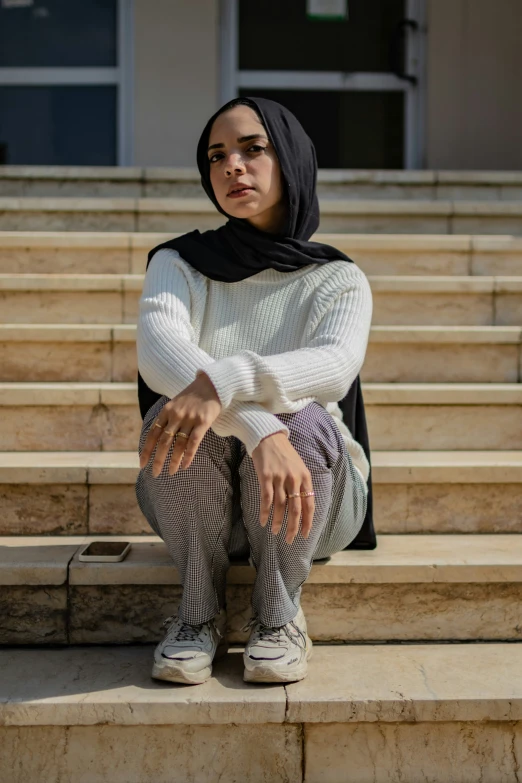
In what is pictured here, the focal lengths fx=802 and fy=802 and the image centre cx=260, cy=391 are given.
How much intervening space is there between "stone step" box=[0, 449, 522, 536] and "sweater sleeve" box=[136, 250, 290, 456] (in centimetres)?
60

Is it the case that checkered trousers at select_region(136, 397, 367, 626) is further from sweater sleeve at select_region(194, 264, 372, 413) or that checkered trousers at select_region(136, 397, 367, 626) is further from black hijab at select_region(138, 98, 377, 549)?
black hijab at select_region(138, 98, 377, 549)

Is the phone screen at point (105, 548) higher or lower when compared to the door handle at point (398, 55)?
lower

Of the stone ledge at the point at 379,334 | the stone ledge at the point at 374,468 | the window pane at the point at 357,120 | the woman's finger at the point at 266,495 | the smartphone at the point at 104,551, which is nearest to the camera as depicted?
the woman's finger at the point at 266,495

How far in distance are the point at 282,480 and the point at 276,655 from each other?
42 cm

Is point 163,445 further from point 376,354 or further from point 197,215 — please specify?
point 197,215

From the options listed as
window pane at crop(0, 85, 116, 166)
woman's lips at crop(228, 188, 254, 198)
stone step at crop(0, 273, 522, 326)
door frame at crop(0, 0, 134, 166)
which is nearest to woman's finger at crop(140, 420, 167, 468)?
woman's lips at crop(228, 188, 254, 198)

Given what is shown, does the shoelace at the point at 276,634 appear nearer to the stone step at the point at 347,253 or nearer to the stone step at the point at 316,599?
the stone step at the point at 316,599

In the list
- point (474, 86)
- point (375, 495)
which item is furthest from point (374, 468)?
point (474, 86)

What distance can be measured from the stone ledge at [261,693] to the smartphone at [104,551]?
25cm

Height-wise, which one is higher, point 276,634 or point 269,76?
point 269,76

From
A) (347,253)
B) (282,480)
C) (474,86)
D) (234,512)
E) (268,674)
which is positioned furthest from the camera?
(474,86)

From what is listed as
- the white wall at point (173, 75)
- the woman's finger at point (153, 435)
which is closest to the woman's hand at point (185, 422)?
the woman's finger at point (153, 435)

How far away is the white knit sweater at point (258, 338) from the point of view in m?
1.73

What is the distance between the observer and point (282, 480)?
164 cm
